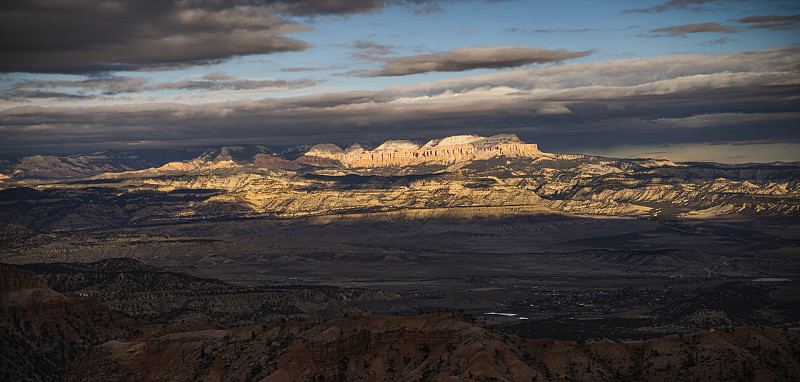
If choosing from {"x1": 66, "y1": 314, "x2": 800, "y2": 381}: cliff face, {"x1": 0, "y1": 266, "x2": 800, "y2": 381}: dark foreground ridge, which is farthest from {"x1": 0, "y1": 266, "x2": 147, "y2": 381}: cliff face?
{"x1": 66, "y1": 314, "x2": 800, "y2": 381}: cliff face

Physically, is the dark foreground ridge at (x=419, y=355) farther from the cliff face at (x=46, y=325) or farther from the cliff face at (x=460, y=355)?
the cliff face at (x=46, y=325)

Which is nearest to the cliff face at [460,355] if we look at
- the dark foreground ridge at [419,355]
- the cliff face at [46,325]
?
the dark foreground ridge at [419,355]

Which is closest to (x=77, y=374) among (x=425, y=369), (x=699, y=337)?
(x=425, y=369)

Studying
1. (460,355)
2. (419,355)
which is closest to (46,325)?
(419,355)

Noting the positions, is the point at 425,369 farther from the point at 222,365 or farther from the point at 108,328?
the point at 108,328

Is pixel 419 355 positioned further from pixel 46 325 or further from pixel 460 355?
pixel 46 325

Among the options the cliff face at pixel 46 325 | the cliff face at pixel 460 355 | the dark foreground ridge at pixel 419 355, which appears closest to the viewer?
the cliff face at pixel 460 355

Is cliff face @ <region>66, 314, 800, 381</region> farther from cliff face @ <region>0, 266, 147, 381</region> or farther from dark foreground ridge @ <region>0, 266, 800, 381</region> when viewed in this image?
cliff face @ <region>0, 266, 147, 381</region>
